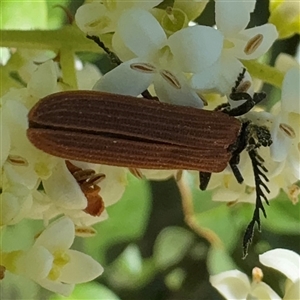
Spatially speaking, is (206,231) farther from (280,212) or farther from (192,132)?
(192,132)

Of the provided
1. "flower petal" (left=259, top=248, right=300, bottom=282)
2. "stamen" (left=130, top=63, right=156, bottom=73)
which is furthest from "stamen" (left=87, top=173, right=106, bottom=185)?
"flower petal" (left=259, top=248, right=300, bottom=282)

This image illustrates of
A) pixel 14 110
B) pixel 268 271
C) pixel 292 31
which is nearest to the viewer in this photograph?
Result: pixel 14 110

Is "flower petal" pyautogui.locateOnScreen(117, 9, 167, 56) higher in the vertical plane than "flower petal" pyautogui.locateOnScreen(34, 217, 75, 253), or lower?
higher

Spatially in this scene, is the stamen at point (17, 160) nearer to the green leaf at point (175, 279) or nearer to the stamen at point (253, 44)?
the stamen at point (253, 44)

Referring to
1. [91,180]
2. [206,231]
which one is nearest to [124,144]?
[91,180]

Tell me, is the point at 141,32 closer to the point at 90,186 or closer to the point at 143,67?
the point at 143,67

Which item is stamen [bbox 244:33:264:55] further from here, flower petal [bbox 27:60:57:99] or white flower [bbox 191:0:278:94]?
flower petal [bbox 27:60:57:99]

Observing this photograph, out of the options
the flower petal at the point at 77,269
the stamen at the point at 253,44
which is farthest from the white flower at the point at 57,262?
the stamen at the point at 253,44
